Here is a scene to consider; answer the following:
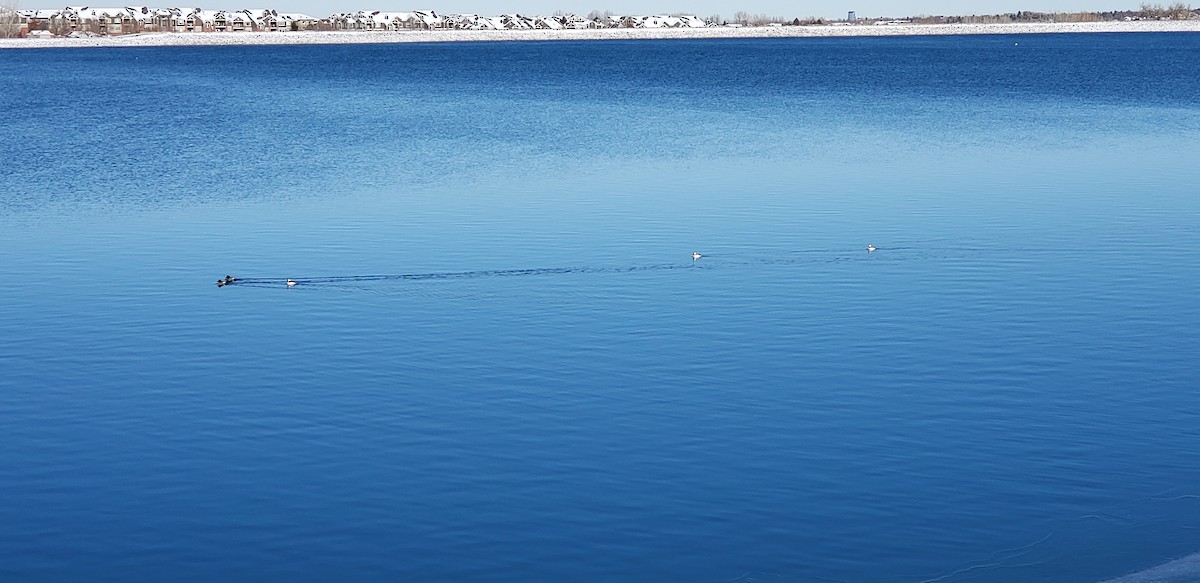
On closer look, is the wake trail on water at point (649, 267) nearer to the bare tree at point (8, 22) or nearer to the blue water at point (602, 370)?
the blue water at point (602, 370)

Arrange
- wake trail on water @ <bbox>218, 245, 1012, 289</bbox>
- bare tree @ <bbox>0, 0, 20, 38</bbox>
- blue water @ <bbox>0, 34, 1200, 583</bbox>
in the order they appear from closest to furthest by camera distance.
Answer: blue water @ <bbox>0, 34, 1200, 583</bbox> < wake trail on water @ <bbox>218, 245, 1012, 289</bbox> < bare tree @ <bbox>0, 0, 20, 38</bbox>

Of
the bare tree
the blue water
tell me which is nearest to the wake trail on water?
the blue water

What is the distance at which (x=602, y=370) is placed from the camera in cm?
1441

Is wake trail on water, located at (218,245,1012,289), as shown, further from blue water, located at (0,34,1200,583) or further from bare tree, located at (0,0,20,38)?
bare tree, located at (0,0,20,38)

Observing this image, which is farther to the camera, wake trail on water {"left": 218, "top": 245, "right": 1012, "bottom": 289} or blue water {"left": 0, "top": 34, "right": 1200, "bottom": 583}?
wake trail on water {"left": 218, "top": 245, "right": 1012, "bottom": 289}

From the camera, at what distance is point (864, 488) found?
11039mm

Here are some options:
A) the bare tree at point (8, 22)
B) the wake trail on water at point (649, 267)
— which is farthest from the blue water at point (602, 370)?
the bare tree at point (8, 22)

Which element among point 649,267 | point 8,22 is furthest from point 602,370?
point 8,22

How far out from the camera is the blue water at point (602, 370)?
10.2m

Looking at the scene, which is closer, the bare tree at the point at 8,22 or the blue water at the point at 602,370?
the blue water at the point at 602,370

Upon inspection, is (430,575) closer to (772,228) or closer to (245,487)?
(245,487)

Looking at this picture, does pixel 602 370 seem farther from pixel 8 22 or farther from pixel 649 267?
pixel 8 22

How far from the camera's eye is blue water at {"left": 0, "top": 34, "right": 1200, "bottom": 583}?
33.5ft

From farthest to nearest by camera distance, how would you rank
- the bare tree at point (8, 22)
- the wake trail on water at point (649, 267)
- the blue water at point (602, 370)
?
the bare tree at point (8, 22), the wake trail on water at point (649, 267), the blue water at point (602, 370)
